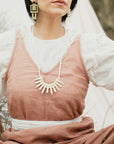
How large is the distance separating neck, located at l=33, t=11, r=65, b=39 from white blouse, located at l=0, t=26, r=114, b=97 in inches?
0.6

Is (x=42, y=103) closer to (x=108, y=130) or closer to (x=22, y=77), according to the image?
(x=22, y=77)

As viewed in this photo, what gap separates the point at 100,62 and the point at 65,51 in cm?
11

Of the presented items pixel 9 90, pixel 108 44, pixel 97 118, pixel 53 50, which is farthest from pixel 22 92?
pixel 97 118

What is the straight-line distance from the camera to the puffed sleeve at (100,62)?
1.01 meters

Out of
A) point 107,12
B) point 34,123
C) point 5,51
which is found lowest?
point 34,123

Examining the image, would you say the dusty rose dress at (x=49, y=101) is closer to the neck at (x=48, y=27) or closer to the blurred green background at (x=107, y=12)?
the neck at (x=48, y=27)

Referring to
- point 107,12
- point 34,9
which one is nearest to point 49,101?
point 34,9

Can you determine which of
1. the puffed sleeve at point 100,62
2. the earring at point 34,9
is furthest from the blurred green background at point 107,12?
the earring at point 34,9

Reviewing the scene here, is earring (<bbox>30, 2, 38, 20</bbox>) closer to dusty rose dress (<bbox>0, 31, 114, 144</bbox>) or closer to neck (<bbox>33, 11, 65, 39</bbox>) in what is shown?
neck (<bbox>33, 11, 65, 39</bbox>)

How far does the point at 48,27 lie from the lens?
109 centimetres

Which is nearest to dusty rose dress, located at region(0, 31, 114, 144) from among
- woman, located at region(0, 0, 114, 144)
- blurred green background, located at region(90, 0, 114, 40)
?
woman, located at region(0, 0, 114, 144)

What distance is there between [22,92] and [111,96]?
0.80 m

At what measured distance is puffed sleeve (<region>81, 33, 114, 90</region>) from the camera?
39.7 inches

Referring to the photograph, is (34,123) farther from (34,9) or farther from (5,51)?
(34,9)
